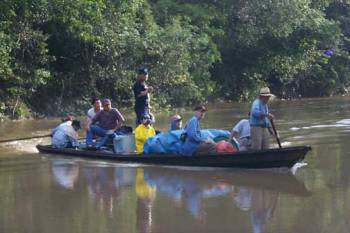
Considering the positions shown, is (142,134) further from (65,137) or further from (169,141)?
(65,137)

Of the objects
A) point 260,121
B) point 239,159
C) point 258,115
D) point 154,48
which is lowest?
point 239,159

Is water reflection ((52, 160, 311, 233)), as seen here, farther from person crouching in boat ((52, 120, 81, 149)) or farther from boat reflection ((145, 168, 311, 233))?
person crouching in boat ((52, 120, 81, 149))

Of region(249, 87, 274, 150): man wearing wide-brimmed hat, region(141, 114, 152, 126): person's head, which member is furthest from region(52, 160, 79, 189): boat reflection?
region(249, 87, 274, 150): man wearing wide-brimmed hat

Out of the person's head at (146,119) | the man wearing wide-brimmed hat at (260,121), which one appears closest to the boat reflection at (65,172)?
the person's head at (146,119)

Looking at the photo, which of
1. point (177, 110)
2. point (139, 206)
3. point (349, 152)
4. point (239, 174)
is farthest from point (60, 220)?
point (177, 110)

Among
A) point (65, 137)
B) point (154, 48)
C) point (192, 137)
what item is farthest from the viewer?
point (154, 48)

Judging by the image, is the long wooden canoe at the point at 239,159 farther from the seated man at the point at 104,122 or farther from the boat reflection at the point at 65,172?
the seated man at the point at 104,122

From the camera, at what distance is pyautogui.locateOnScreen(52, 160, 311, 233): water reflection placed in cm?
1000

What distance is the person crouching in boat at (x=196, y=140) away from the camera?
13.8 metres

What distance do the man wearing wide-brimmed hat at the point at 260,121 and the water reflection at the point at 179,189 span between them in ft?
2.04

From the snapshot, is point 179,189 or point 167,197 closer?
point 167,197

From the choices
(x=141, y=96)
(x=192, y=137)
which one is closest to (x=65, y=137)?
(x=141, y=96)

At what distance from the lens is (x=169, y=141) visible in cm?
1445

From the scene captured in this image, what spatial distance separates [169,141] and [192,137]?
0.77 meters
